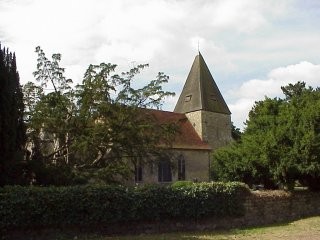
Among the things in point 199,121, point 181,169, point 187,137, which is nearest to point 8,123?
point 181,169

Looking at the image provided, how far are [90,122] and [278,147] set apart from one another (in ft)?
26.4

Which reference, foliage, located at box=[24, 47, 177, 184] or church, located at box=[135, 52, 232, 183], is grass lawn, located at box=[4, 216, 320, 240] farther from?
church, located at box=[135, 52, 232, 183]

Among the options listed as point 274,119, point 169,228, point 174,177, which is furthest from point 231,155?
point 174,177

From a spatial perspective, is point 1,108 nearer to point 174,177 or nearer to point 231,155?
point 231,155

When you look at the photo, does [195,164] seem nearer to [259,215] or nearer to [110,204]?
[259,215]

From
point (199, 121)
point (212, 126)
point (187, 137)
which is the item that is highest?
point (199, 121)

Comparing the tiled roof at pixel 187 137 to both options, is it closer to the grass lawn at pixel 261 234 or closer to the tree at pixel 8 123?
the grass lawn at pixel 261 234

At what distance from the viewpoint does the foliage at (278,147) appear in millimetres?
18266

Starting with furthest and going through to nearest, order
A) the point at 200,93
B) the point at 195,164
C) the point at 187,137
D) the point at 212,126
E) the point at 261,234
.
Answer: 1. the point at 212,126
2. the point at 200,93
3. the point at 187,137
4. the point at 195,164
5. the point at 261,234

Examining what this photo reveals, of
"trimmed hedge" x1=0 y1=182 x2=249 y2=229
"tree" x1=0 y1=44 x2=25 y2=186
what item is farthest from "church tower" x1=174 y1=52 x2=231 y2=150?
"tree" x1=0 y1=44 x2=25 y2=186

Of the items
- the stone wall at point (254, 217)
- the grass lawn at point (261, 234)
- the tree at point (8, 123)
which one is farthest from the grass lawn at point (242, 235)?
the tree at point (8, 123)

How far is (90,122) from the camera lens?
18938 mm

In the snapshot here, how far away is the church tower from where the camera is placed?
50812 mm

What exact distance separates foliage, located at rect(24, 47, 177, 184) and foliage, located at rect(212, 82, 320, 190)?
13.7ft
